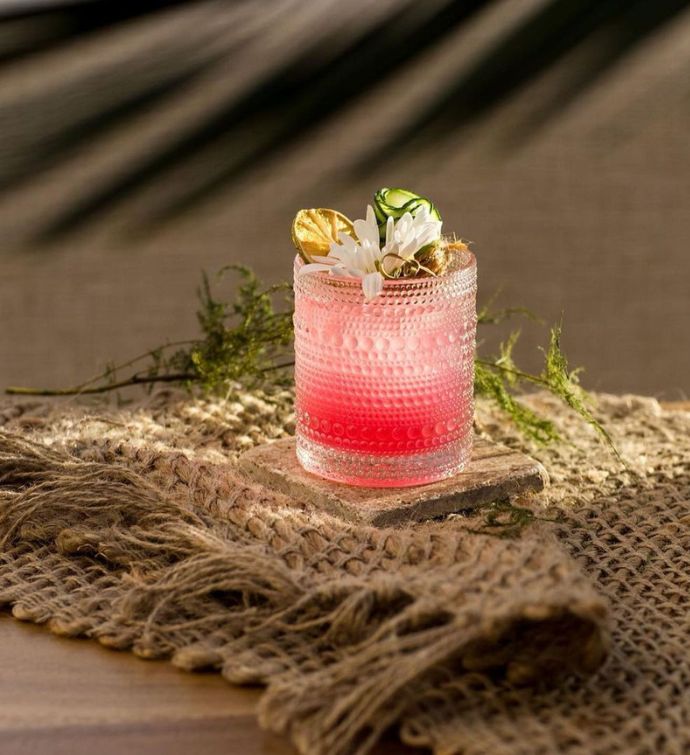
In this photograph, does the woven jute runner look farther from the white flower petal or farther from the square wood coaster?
the white flower petal

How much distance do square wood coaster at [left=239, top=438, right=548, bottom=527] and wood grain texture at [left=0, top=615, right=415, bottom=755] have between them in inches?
6.9

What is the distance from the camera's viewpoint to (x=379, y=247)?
734mm

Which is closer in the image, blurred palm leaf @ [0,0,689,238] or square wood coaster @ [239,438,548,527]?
square wood coaster @ [239,438,548,527]

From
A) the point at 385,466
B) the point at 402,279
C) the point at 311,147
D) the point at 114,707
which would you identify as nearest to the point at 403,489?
the point at 385,466

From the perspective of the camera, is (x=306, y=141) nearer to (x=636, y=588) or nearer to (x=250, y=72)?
(x=250, y=72)

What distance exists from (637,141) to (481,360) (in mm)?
788

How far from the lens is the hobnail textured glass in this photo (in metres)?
0.74

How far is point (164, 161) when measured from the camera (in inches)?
61.2

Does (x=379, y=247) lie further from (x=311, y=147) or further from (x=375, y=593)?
(x=311, y=147)

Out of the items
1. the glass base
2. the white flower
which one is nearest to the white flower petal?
the white flower

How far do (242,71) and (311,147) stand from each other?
128mm

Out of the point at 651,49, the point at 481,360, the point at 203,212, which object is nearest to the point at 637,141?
the point at 651,49

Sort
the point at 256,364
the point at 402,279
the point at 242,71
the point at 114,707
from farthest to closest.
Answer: the point at 242,71 < the point at 256,364 < the point at 402,279 < the point at 114,707

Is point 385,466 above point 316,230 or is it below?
below
